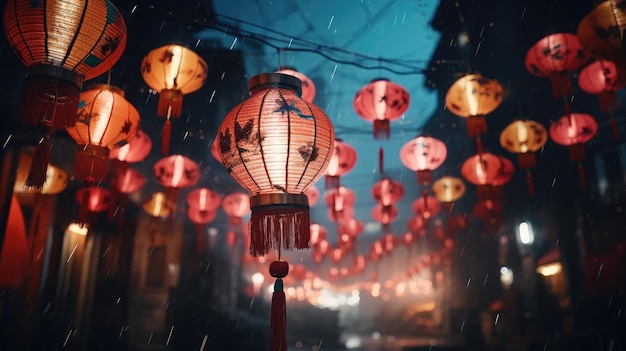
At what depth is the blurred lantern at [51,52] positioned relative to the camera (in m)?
2.85

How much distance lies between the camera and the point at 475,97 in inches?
223

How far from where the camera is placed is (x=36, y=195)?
657cm

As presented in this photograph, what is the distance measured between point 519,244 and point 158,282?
10.7 meters

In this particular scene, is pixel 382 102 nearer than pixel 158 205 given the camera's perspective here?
Yes

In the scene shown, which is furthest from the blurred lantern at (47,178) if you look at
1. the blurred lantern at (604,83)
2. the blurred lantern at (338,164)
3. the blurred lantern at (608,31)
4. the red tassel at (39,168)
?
the blurred lantern at (604,83)

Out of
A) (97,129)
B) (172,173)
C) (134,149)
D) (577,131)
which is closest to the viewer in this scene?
(97,129)

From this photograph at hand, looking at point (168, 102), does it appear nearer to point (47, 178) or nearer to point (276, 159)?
point (276, 159)

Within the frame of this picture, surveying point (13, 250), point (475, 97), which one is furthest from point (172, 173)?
point (475, 97)

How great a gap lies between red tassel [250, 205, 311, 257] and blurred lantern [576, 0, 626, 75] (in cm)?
342

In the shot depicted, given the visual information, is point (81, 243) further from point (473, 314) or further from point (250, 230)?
point (473, 314)

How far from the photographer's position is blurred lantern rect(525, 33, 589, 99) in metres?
5.40

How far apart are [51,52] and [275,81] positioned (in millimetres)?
1531

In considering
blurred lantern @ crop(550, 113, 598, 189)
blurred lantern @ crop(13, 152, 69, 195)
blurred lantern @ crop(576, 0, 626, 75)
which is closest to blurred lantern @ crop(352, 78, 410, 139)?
blurred lantern @ crop(576, 0, 626, 75)

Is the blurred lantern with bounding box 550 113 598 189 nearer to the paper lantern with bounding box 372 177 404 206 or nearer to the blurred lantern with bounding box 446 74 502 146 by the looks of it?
Result: the blurred lantern with bounding box 446 74 502 146
